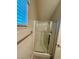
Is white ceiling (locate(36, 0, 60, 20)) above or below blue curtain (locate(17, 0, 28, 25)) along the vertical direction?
above

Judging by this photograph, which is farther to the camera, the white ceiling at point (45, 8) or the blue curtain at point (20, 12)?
the white ceiling at point (45, 8)

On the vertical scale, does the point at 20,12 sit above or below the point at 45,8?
below

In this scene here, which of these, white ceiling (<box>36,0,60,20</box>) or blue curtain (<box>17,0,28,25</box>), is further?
white ceiling (<box>36,0,60,20</box>)

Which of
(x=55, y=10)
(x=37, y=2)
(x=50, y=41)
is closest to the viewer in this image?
(x=37, y=2)

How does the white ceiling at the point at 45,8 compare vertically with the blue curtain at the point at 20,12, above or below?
above

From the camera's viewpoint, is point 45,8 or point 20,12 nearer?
point 20,12
